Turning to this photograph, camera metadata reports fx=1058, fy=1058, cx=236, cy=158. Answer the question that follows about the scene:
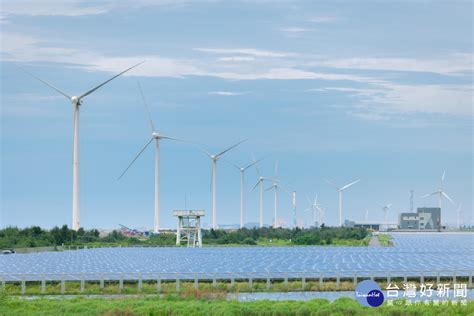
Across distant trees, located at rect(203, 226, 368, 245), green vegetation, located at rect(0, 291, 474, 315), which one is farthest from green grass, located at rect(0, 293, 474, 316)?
distant trees, located at rect(203, 226, 368, 245)

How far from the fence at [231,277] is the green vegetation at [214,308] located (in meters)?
10.2

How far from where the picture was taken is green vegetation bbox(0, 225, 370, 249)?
109 meters

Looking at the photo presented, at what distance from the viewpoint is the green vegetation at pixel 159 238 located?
109m

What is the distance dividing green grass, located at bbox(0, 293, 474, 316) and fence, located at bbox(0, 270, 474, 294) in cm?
1036

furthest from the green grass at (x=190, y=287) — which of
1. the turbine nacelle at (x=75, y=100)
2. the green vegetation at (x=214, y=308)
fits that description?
the turbine nacelle at (x=75, y=100)

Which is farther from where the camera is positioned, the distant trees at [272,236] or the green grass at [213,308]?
the distant trees at [272,236]

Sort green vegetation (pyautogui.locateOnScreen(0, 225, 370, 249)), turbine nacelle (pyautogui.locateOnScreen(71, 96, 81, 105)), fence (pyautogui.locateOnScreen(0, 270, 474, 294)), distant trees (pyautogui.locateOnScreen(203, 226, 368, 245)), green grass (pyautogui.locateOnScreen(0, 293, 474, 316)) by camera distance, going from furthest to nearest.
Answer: distant trees (pyautogui.locateOnScreen(203, 226, 368, 245)) → green vegetation (pyautogui.locateOnScreen(0, 225, 370, 249)) → turbine nacelle (pyautogui.locateOnScreen(71, 96, 81, 105)) → fence (pyautogui.locateOnScreen(0, 270, 474, 294)) → green grass (pyautogui.locateOnScreen(0, 293, 474, 316))

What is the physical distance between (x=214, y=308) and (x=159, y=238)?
283 feet

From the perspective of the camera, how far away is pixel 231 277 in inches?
2226

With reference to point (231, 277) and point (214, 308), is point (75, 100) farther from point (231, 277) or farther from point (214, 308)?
point (214, 308)

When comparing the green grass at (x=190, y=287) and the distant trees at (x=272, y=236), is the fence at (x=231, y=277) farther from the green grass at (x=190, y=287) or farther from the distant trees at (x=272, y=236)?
the distant trees at (x=272, y=236)
